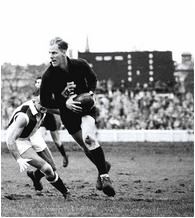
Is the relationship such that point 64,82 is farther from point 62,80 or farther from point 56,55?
point 56,55

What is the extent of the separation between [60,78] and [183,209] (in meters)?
2.64

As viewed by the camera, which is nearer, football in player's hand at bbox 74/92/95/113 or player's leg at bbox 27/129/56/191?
football in player's hand at bbox 74/92/95/113

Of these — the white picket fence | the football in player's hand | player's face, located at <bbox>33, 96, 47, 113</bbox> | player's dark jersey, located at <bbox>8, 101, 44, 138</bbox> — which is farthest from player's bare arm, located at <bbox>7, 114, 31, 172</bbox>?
the white picket fence

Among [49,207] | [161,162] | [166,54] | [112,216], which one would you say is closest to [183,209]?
[112,216]

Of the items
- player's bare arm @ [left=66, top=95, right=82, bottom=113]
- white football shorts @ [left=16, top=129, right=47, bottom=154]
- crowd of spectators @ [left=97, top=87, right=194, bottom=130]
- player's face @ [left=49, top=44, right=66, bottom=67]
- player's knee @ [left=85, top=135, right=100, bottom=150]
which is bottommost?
crowd of spectators @ [left=97, top=87, right=194, bottom=130]

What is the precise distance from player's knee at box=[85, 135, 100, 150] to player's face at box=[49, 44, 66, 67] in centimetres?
118

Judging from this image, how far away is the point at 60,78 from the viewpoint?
26.8ft

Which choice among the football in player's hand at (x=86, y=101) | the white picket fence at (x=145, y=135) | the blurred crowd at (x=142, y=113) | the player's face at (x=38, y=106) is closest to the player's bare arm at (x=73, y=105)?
the football in player's hand at (x=86, y=101)

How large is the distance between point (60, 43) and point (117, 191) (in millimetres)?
3489

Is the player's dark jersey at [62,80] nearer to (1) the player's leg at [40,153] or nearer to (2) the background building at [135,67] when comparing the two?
(1) the player's leg at [40,153]

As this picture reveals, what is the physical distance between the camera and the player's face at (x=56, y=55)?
791cm

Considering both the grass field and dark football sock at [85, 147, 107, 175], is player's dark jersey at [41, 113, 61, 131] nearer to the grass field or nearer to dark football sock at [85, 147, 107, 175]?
the grass field

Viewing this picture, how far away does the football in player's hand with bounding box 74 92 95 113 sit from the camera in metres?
8.12

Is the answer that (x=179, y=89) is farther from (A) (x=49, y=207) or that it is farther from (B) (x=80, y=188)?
(A) (x=49, y=207)
